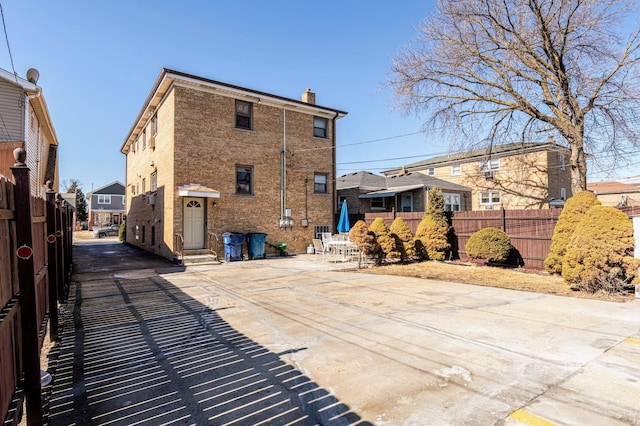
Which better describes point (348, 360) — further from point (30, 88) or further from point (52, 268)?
point (30, 88)

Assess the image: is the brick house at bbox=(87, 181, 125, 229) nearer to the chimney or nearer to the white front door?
the chimney

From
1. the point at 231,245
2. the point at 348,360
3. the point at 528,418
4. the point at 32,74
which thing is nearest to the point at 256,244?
the point at 231,245

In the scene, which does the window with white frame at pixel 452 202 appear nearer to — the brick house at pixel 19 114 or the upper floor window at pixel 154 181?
the upper floor window at pixel 154 181

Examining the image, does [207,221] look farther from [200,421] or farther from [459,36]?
[459,36]

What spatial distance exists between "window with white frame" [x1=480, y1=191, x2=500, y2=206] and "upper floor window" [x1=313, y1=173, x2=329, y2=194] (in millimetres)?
14929

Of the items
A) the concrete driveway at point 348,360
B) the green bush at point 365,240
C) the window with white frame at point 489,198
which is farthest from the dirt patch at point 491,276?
the window with white frame at point 489,198

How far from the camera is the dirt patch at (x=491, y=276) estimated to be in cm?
826

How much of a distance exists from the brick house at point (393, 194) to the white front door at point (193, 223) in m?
11.6

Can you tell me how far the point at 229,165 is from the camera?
1570cm

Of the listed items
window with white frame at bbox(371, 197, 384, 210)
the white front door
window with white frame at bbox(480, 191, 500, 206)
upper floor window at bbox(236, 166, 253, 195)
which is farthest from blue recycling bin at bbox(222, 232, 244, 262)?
window with white frame at bbox(480, 191, 500, 206)

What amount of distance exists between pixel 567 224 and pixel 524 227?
2.09 meters

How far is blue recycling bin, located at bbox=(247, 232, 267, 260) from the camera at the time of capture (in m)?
15.5

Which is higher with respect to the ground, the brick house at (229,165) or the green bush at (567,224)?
the brick house at (229,165)

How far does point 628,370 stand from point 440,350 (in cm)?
192
